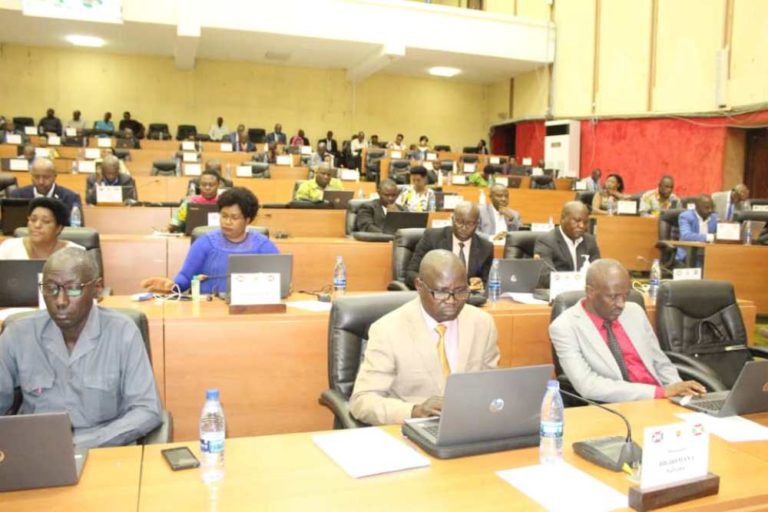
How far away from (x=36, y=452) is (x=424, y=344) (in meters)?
1.24

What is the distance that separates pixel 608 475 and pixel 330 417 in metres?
1.85

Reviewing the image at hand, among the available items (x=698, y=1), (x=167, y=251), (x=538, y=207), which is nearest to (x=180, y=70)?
(x=538, y=207)

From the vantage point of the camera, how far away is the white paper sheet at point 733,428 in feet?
6.68

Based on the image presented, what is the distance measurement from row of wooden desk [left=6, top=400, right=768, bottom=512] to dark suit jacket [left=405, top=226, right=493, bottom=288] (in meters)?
2.81

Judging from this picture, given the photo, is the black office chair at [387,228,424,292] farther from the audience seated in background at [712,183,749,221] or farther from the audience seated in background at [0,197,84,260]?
the audience seated in background at [712,183,749,221]

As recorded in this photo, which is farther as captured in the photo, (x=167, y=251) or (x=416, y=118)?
(x=416, y=118)

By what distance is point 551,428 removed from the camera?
1822mm

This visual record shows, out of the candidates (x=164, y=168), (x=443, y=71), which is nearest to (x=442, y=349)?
(x=164, y=168)

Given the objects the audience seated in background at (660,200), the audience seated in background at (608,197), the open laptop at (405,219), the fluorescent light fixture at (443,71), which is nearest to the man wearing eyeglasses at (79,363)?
the open laptop at (405,219)

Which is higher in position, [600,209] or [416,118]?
[416,118]

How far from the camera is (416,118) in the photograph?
18656 mm

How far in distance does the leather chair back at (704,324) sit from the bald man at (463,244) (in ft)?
4.77

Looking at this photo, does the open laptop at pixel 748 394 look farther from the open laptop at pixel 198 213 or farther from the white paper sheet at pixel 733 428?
the open laptop at pixel 198 213

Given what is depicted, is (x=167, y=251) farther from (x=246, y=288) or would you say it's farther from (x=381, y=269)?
(x=246, y=288)
